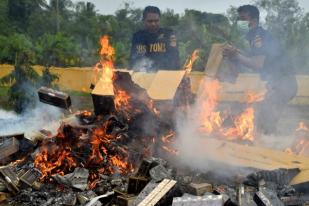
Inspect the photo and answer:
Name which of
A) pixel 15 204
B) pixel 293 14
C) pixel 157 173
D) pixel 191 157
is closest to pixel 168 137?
pixel 191 157

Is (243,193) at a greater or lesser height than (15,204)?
greater

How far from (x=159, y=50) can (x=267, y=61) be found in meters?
2.29

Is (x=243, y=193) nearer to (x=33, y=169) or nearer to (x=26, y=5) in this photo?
(x=33, y=169)

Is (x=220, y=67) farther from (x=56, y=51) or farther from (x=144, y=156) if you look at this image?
(x=56, y=51)

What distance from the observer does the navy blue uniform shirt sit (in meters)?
9.32

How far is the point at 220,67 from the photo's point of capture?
28.6ft

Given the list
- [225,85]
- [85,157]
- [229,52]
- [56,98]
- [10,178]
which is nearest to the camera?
[10,178]

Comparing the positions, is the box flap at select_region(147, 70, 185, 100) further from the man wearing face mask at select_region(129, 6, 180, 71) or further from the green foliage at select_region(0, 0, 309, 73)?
the green foliage at select_region(0, 0, 309, 73)

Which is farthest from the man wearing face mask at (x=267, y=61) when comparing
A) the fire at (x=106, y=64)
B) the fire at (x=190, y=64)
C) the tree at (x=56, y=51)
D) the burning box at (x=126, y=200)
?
the tree at (x=56, y=51)

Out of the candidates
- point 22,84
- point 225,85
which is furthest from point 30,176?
point 225,85

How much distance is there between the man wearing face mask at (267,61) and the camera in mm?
8656

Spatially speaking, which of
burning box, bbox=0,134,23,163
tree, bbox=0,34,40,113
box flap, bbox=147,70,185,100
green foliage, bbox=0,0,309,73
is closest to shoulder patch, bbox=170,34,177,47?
box flap, bbox=147,70,185,100

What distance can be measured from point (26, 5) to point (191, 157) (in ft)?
103

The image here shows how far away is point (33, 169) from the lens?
663cm
